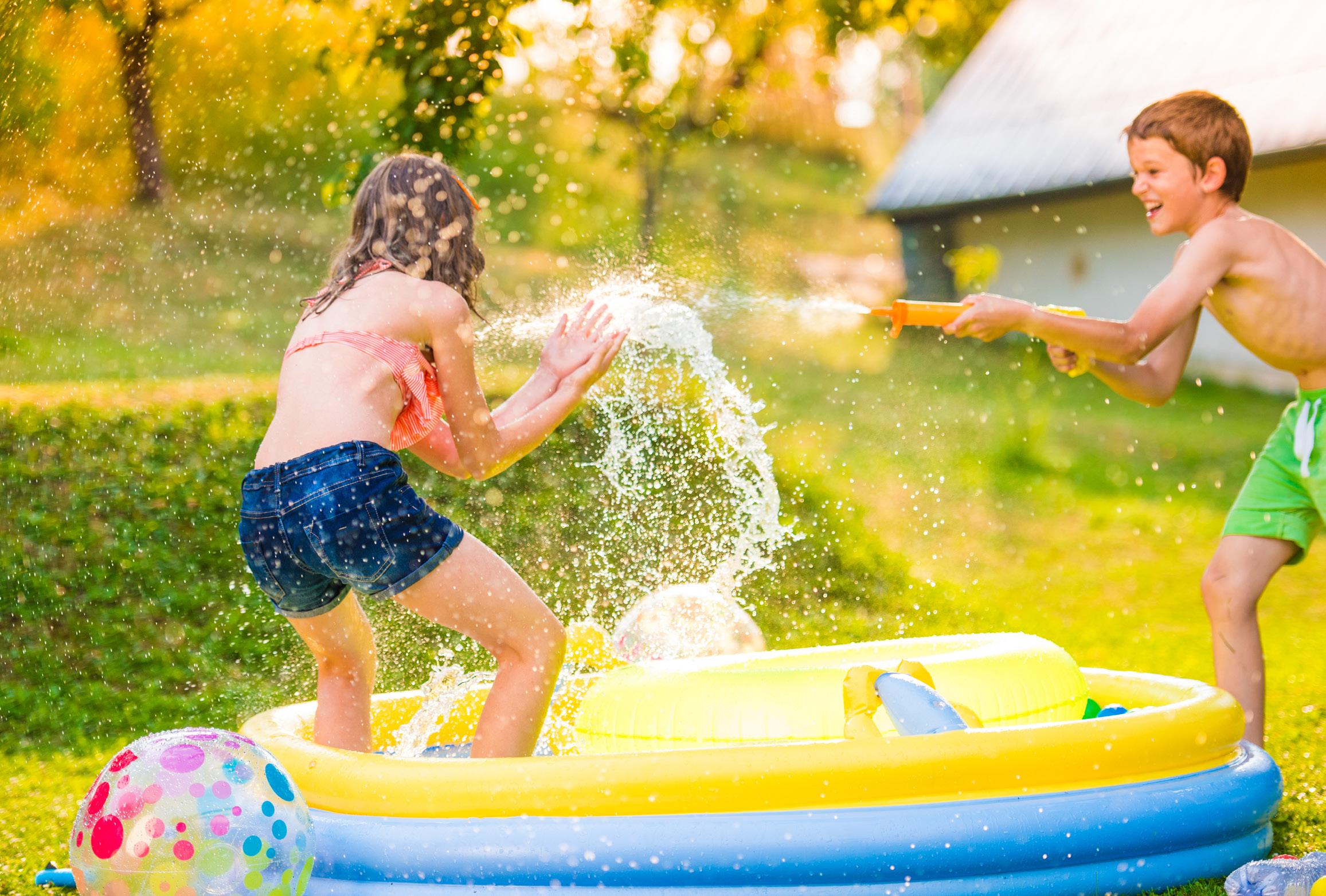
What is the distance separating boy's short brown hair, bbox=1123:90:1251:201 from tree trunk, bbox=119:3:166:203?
5210mm

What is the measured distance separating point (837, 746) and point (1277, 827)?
1.31 metres

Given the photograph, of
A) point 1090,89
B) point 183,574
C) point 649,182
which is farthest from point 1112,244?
point 183,574

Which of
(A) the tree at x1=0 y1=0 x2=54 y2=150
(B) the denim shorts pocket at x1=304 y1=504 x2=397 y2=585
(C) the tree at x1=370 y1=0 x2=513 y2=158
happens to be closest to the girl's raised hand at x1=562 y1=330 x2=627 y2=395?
(B) the denim shorts pocket at x1=304 y1=504 x2=397 y2=585

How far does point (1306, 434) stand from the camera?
3.14 m

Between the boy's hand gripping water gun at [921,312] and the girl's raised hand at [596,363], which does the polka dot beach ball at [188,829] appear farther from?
the boy's hand gripping water gun at [921,312]

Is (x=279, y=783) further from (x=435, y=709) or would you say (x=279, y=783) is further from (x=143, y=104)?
(x=143, y=104)

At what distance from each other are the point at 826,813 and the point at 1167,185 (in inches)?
75.3

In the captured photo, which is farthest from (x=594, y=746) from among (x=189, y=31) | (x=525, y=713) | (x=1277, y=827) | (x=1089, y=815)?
(x=189, y=31)

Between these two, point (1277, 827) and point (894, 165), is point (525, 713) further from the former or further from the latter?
point (894, 165)

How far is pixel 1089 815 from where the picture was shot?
2371 mm

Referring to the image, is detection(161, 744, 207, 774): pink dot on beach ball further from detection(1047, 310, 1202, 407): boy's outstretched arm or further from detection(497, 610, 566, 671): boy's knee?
detection(1047, 310, 1202, 407): boy's outstretched arm

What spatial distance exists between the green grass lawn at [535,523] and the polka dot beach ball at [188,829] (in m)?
0.93

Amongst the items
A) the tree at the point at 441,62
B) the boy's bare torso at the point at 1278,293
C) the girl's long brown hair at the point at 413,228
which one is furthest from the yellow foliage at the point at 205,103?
the boy's bare torso at the point at 1278,293

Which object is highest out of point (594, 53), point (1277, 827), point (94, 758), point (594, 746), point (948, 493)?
→ point (594, 53)
